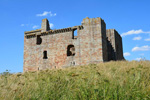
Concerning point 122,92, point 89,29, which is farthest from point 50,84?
point 89,29

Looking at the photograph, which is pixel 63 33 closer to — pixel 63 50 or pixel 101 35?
pixel 63 50

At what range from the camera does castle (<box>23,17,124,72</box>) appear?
59.8 feet

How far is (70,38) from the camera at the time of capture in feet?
64.8

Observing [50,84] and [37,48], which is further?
[37,48]

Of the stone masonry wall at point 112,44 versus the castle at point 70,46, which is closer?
the castle at point 70,46

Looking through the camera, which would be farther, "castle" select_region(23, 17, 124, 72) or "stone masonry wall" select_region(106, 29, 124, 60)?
"stone masonry wall" select_region(106, 29, 124, 60)

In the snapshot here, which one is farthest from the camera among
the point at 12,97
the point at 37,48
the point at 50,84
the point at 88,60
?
the point at 37,48

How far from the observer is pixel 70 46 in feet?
66.3

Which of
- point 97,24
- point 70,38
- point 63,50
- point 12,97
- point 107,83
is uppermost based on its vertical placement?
point 97,24

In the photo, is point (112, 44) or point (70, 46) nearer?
point (70, 46)

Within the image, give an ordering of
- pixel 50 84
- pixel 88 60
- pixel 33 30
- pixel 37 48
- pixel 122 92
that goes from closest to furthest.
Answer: pixel 122 92
pixel 50 84
pixel 88 60
pixel 37 48
pixel 33 30

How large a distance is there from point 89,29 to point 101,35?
5.53 feet

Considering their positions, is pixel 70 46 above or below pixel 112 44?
below

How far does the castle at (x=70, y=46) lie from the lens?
18219 mm
